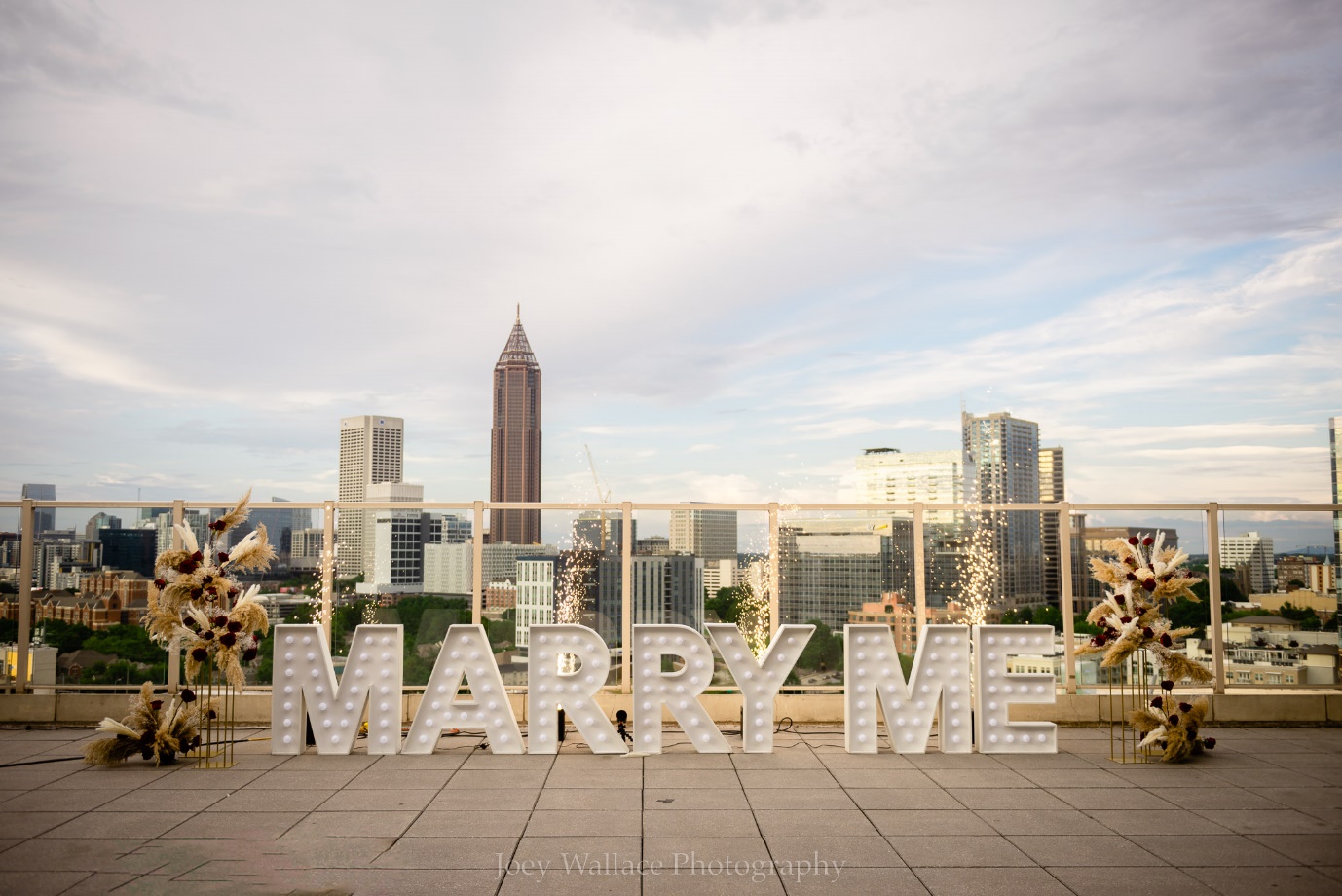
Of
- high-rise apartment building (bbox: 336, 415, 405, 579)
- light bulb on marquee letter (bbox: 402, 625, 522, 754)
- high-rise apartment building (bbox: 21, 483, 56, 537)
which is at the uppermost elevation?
high-rise apartment building (bbox: 336, 415, 405, 579)

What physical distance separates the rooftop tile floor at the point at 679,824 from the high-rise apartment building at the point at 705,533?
2.07 metres

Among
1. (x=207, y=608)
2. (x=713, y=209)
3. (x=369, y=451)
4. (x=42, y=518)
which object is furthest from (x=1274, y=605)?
(x=369, y=451)

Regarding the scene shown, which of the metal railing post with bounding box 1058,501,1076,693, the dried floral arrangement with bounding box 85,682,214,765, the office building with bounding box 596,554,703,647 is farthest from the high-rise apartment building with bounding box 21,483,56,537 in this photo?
the metal railing post with bounding box 1058,501,1076,693

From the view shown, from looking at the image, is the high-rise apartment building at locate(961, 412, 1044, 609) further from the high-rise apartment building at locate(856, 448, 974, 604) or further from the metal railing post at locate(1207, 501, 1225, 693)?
the metal railing post at locate(1207, 501, 1225, 693)

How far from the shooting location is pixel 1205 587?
8.73 metres

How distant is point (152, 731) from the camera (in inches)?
273

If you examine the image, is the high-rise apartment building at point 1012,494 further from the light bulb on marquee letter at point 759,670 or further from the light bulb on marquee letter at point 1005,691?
the light bulb on marquee letter at point 759,670

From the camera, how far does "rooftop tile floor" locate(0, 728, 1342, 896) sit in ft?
13.8

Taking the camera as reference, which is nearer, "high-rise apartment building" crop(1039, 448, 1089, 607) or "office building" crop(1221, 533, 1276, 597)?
"high-rise apartment building" crop(1039, 448, 1089, 607)

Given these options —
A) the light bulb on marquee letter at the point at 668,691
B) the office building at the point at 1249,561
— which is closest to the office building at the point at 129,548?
the light bulb on marquee letter at the point at 668,691

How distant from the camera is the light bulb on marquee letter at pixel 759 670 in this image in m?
7.25

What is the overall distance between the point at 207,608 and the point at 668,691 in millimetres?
4006

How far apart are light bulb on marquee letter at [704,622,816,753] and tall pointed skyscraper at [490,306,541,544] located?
350 ft

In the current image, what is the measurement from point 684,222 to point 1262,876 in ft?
54.6
